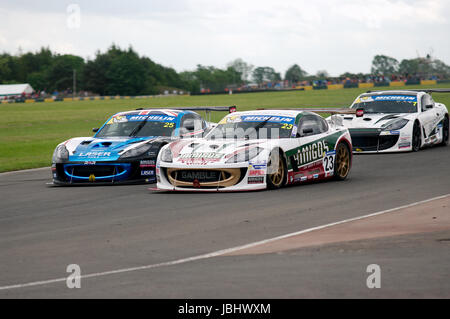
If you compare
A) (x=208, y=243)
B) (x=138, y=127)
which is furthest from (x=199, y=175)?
(x=208, y=243)

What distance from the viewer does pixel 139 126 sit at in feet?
46.9

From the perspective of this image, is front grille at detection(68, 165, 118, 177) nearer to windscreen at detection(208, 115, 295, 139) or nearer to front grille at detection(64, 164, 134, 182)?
front grille at detection(64, 164, 134, 182)

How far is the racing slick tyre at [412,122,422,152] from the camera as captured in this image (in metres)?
17.8

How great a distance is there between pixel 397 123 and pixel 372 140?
0.71m

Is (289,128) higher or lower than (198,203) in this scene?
higher

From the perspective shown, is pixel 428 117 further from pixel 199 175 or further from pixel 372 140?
pixel 199 175

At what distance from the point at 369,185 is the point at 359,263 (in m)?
5.98

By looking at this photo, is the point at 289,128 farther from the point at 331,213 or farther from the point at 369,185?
the point at 331,213

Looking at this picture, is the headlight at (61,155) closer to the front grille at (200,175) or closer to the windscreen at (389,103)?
the front grille at (200,175)
